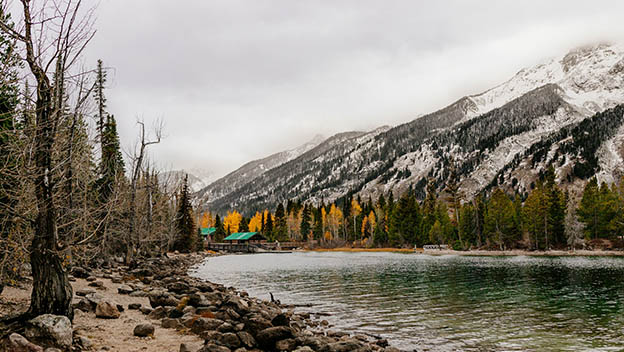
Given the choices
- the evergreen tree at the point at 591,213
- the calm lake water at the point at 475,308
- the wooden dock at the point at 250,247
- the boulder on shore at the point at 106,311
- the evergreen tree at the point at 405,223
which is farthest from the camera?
the wooden dock at the point at 250,247

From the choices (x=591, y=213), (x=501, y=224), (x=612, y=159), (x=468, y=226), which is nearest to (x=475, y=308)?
(x=501, y=224)

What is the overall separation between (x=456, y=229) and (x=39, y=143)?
3799 inches

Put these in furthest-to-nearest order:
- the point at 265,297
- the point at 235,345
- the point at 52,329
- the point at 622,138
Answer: the point at 622,138 < the point at 265,297 < the point at 235,345 < the point at 52,329

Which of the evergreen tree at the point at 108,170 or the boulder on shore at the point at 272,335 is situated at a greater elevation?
the evergreen tree at the point at 108,170

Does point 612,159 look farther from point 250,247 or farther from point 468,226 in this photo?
point 250,247

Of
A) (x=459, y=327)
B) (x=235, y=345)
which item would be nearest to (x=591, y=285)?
(x=459, y=327)

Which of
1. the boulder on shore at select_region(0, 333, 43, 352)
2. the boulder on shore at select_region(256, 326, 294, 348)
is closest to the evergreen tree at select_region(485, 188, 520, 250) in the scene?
the boulder on shore at select_region(256, 326, 294, 348)

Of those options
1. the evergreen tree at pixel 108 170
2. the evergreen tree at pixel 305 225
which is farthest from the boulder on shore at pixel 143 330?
the evergreen tree at pixel 305 225

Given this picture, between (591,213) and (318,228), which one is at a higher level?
(591,213)

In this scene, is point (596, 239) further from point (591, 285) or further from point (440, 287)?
point (440, 287)

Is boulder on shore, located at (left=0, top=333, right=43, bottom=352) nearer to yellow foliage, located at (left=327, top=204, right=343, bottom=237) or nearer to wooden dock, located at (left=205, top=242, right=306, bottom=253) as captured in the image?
wooden dock, located at (left=205, top=242, right=306, bottom=253)

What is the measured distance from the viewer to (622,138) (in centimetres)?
19450

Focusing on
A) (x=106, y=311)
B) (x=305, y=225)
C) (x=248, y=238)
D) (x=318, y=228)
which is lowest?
(x=248, y=238)

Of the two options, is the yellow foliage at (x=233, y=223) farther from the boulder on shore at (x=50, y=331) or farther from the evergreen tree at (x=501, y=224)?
the boulder on shore at (x=50, y=331)
